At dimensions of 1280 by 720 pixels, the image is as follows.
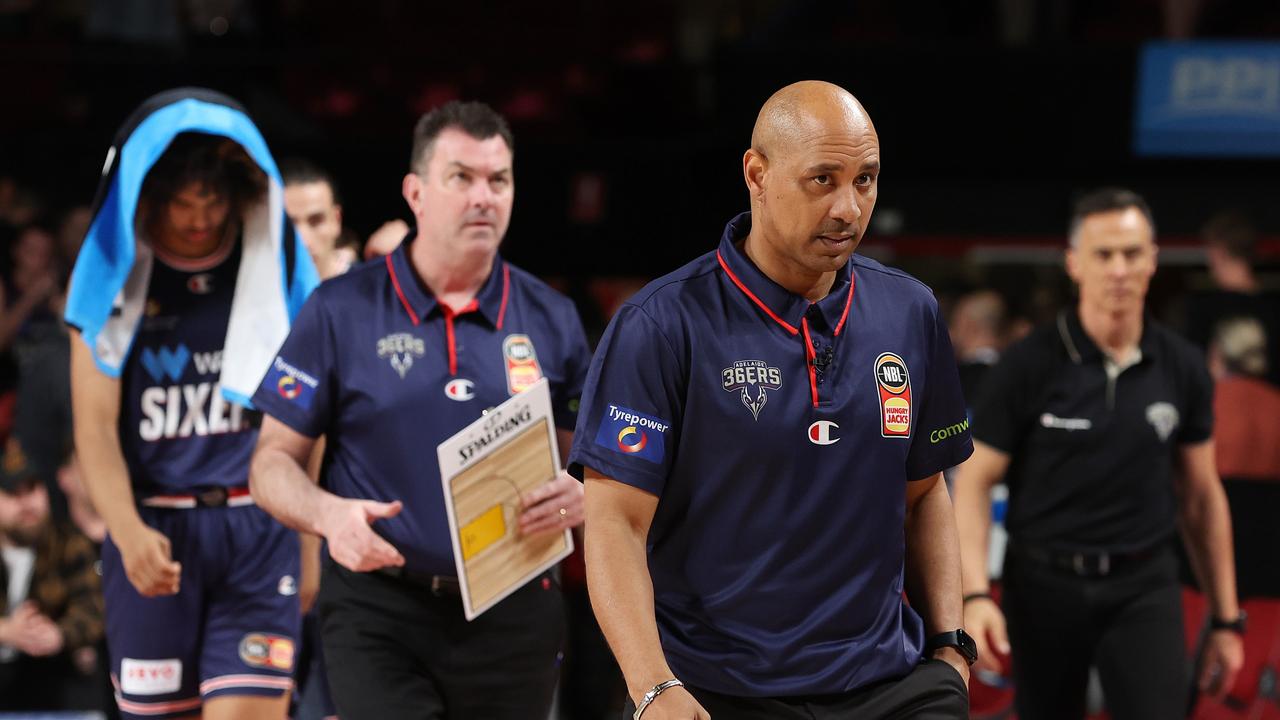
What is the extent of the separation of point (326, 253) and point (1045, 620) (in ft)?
9.50

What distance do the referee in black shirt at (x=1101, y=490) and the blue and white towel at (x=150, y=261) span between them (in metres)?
2.32

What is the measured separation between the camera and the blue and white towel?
165 inches

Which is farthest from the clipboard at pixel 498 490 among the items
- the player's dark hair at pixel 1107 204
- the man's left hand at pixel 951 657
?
the player's dark hair at pixel 1107 204

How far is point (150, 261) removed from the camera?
433 cm

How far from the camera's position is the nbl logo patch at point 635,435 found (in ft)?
9.05

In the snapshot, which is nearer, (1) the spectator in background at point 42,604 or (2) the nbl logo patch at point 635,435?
(2) the nbl logo patch at point 635,435

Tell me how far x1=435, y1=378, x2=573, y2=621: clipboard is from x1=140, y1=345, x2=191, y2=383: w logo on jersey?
3.27 feet

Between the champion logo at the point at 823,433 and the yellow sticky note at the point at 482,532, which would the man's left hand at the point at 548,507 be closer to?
the yellow sticky note at the point at 482,532

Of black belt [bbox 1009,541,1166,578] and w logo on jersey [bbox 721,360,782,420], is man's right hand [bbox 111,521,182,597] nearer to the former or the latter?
w logo on jersey [bbox 721,360,782,420]

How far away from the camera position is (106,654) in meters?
5.31

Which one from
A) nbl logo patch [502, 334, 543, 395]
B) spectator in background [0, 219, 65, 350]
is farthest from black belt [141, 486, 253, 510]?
spectator in background [0, 219, 65, 350]

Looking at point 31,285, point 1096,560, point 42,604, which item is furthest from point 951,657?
point 31,285

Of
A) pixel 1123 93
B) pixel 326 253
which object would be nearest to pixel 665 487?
pixel 326 253

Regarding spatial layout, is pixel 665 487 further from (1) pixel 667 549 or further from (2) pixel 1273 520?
(2) pixel 1273 520
